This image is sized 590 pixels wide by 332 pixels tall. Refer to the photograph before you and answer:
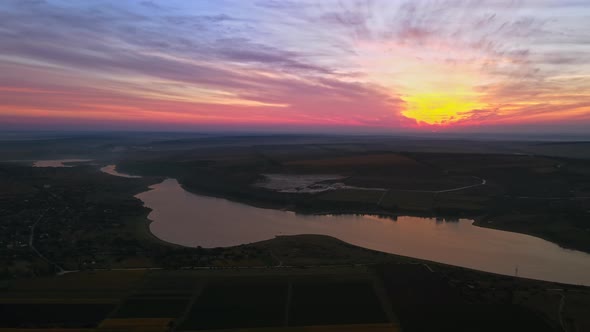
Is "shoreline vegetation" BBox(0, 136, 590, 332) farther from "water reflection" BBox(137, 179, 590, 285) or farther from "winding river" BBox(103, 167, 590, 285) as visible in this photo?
"water reflection" BBox(137, 179, 590, 285)

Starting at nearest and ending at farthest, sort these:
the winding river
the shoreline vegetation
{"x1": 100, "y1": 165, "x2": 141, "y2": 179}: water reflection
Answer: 1. the shoreline vegetation
2. the winding river
3. {"x1": 100, "y1": 165, "x2": 141, "y2": 179}: water reflection

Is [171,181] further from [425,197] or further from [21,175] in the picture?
[425,197]

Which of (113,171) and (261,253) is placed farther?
(113,171)

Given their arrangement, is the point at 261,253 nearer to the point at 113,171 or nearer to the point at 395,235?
the point at 395,235

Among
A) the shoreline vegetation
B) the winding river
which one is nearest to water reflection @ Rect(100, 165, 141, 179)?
the shoreline vegetation

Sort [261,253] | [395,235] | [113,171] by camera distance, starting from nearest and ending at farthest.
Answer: [261,253], [395,235], [113,171]

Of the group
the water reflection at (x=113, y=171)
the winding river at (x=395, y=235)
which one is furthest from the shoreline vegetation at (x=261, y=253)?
the water reflection at (x=113, y=171)

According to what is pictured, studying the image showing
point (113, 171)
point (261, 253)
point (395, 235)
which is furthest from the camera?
point (113, 171)

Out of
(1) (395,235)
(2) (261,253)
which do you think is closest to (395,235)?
(1) (395,235)
